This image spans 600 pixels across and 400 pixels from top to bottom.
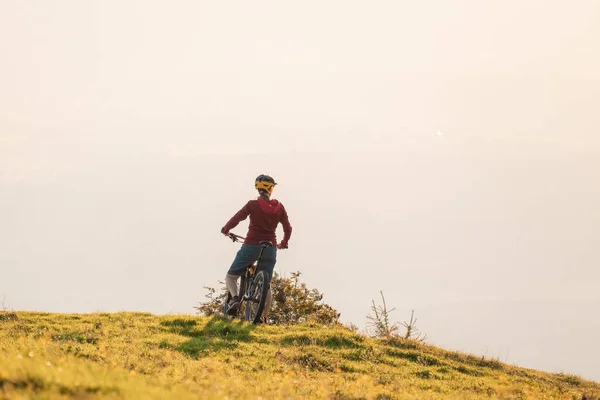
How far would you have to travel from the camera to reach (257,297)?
58.1 feet

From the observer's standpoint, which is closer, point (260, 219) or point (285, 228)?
point (260, 219)

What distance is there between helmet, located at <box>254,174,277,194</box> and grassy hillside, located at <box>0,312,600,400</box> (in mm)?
3354

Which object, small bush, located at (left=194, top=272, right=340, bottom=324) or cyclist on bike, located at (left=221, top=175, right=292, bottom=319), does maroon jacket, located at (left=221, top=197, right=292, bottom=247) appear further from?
small bush, located at (left=194, top=272, right=340, bottom=324)

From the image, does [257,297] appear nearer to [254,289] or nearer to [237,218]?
[254,289]

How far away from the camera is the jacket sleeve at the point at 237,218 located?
692 inches

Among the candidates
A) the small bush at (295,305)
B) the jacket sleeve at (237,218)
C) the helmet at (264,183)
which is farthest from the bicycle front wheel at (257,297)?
the small bush at (295,305)

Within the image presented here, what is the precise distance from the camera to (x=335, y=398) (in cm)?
973

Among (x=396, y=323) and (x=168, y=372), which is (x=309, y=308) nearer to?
(x=396, y=323)

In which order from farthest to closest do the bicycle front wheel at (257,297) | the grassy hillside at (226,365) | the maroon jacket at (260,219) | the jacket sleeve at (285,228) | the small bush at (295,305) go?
the small bush at (295,305) < the jacket sleeve at (285,228) < the maroon jacket at (260,219) < the bicycle front wheel at (257,297) < the grassy hillside at (226,365)

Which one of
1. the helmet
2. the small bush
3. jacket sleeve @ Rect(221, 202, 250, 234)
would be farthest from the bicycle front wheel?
the small bush

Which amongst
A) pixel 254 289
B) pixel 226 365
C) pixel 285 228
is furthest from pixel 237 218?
pixel 226 365

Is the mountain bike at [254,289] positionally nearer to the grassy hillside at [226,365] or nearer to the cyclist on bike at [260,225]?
the cyclist on bike at [260,225]

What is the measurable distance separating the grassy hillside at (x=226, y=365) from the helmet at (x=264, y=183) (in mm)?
3354

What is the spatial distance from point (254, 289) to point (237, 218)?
182 centimetres
